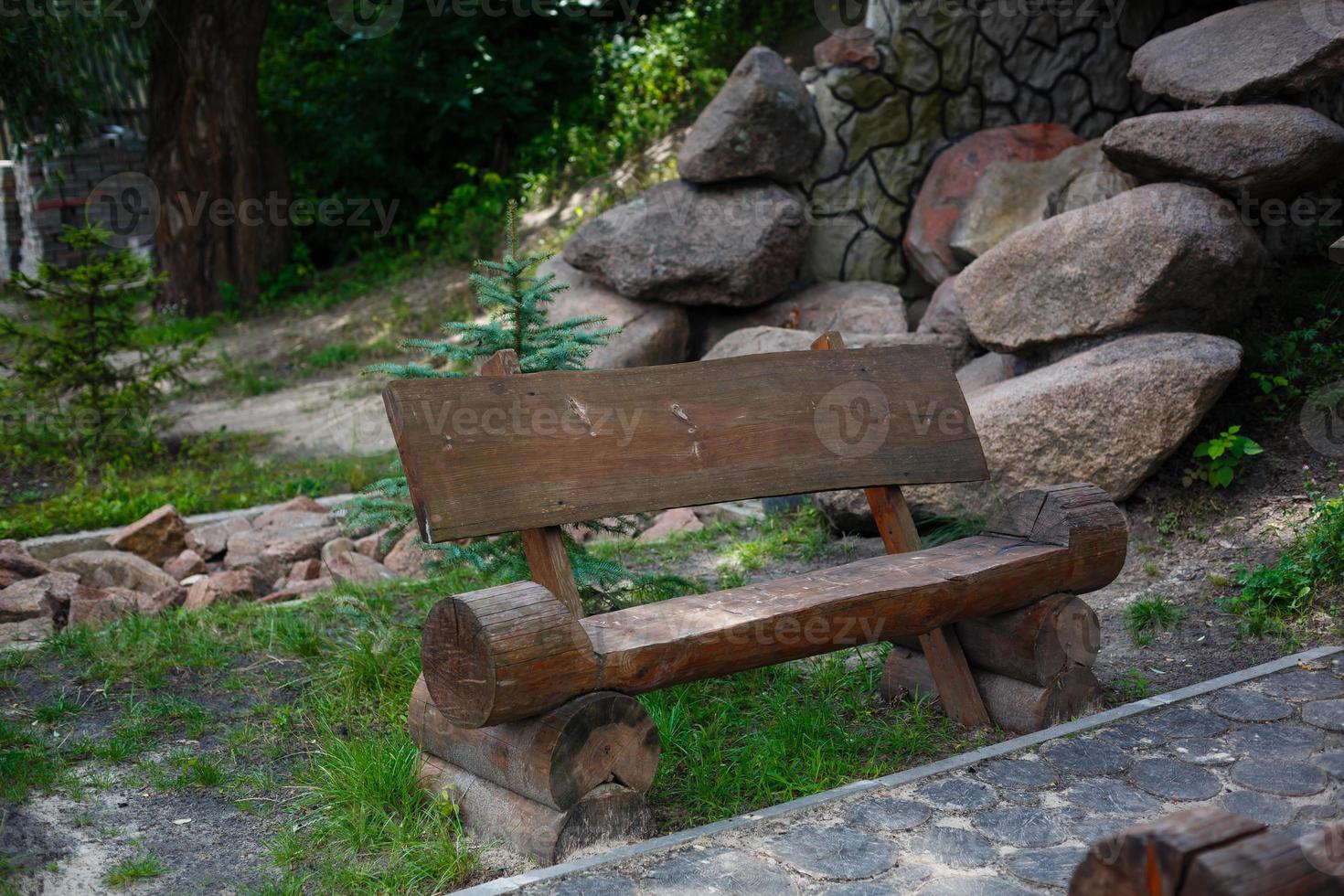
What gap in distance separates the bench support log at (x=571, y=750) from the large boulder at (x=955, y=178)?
18.5 ft

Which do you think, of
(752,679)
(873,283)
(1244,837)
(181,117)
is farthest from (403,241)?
(1244,837)

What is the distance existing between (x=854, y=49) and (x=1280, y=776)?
251 inches

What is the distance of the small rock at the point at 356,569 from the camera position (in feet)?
18.0

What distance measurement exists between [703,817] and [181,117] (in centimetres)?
1117

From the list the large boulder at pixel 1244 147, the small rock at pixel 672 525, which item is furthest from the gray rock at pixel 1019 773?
the large boulder at pixel 1244 147

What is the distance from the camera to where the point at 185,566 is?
6.00 m

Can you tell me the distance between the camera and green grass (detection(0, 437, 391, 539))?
21.7 ft

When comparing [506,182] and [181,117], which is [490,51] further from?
[181,117]

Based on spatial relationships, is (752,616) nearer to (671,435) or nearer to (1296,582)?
(671,435)

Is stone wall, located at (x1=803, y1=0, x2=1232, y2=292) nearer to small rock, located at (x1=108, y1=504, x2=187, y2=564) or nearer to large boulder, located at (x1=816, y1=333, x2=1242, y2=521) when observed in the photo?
large boulder, located at (x1=816, y1=333, x2=1242, y2=521)

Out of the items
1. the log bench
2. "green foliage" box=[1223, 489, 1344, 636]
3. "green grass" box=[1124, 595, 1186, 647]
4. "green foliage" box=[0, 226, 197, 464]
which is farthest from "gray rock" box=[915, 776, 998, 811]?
"green foliage" box=[0, 226, 197, 464]

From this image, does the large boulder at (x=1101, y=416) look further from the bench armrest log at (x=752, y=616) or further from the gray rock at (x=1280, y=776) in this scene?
the gray rock at (x=1280, y=776)

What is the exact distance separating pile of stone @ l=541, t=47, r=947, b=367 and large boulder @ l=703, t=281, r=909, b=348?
10mm

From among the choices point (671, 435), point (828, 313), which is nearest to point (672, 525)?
point (828, 313)
